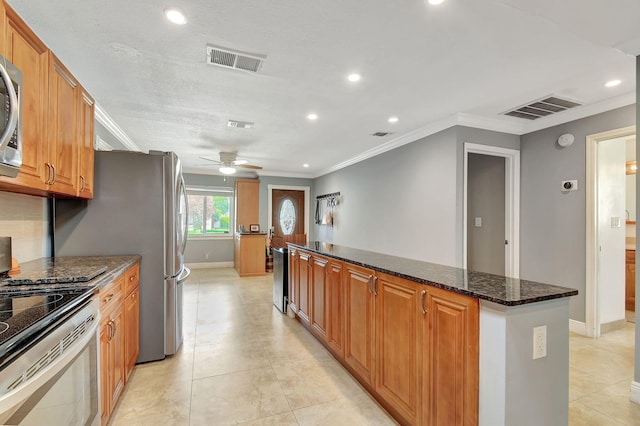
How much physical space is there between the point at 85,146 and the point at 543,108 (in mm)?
4448

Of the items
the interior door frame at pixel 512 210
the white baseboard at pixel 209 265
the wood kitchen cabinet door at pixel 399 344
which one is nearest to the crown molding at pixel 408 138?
the interior door frame at pixel 512 210

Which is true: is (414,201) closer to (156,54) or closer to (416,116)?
(416,116)

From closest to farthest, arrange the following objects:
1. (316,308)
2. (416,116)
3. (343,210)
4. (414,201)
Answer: (316,308) → (416,116) → (414,201) → (343,210)

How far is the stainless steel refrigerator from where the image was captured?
2.51 m

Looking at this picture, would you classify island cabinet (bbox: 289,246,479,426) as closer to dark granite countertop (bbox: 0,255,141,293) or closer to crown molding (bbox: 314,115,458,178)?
dark granite countertop (bbox: 0,255,141,293)

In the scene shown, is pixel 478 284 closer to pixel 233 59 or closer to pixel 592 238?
pixel 233 59

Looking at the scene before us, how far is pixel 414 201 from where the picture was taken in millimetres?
4254

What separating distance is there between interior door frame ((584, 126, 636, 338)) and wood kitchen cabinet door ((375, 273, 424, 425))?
9.22 ft

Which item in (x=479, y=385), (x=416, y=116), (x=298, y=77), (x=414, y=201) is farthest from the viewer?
(x=414, y=201)

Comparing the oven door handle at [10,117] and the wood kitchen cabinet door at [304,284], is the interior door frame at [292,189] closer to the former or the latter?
the wood kitchen cabinet door at [304,284]

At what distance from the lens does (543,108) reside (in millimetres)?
3297

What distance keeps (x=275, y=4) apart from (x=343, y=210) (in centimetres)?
502

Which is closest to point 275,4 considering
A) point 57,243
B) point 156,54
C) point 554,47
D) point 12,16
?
point 156,54

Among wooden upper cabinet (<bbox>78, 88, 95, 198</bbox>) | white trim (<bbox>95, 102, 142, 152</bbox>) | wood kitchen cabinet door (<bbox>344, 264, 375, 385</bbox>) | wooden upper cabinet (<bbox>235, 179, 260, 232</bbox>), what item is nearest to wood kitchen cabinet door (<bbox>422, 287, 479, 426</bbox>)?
wood kitchen cabinet door (<bbox>344, 264, 375, 385</bbox>)
